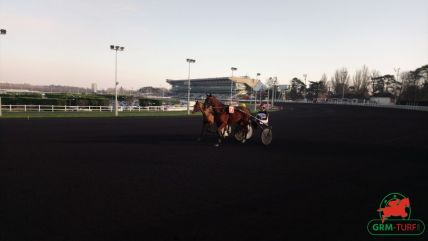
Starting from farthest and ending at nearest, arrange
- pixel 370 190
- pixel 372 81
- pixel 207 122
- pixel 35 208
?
pixel 372 81 → pixel 207 122 → pixel 370 190 → pixel 35 208

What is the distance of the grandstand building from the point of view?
136m

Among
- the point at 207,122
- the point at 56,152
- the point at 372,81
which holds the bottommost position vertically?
the point at 56,152

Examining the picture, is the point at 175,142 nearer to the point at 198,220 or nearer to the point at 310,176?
the point at 310,176

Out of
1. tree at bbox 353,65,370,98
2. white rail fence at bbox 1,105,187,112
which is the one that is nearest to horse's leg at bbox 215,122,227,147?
white rail fence at bbox 1,105,187,112

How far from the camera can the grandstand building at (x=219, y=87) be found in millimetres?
135500

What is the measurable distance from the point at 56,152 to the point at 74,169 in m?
2.90

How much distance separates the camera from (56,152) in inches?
408

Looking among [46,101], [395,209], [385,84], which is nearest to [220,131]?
[395,209]

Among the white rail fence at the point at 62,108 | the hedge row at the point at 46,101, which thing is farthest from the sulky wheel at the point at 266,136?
the hedge row at the point at 46,101

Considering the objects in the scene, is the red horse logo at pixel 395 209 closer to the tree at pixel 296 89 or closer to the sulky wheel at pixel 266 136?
the sulky wheel at pixel 266 136

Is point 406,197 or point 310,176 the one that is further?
point 310,176

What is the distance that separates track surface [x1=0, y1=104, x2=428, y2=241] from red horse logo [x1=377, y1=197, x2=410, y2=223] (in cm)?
16

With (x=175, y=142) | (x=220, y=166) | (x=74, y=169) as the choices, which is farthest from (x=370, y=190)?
(x=175, y=142)

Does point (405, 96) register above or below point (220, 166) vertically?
above
